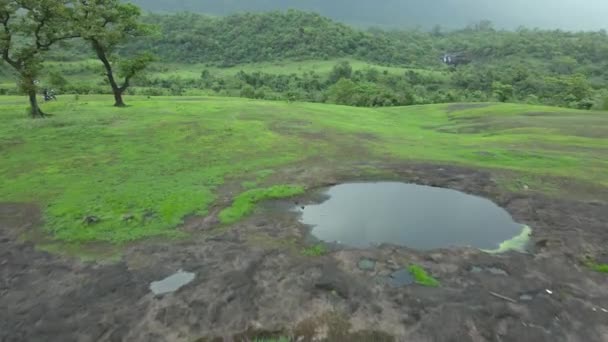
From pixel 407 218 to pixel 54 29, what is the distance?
109ft

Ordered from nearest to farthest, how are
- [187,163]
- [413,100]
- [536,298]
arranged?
[536,298] → [187,163] → [413,100]

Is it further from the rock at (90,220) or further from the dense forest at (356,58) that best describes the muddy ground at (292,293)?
the dense forest at (356,58)

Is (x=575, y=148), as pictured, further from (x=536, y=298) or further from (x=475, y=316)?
(x=475, y=316)

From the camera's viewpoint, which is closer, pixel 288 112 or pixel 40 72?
pixel 40 72

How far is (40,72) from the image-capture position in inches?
1377

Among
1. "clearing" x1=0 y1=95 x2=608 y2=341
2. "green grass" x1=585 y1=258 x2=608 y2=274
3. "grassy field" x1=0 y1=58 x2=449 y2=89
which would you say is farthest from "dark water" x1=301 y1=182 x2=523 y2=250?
"grassy field" x1=0 y1=58 x2=449 y2=89

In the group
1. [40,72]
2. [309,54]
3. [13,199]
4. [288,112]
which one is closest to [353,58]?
[309,54]

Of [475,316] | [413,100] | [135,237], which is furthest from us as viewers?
[413,100]

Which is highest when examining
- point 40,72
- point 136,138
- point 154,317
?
point 40,72

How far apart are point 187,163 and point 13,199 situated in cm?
847

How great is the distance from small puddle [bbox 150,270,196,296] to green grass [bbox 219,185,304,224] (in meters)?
3.86

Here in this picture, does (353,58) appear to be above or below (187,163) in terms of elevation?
above

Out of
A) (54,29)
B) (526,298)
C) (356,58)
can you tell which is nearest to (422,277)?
(526,298)

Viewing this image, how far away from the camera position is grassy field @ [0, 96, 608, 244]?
59.1 feet
